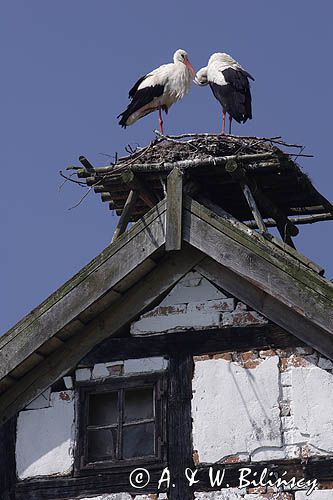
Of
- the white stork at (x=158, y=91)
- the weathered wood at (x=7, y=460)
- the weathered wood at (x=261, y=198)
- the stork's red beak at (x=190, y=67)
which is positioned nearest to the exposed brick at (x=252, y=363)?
the weathered wood at (x=7, y=460)

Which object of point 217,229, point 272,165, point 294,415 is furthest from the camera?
point 272,165

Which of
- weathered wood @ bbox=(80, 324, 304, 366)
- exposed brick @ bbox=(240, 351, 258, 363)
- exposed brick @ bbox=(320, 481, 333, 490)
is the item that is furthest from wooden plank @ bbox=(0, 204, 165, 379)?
exposed brick @ bbox=(320, 481, 333, 490)

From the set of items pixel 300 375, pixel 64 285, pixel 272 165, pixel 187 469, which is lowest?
pixel 187 469

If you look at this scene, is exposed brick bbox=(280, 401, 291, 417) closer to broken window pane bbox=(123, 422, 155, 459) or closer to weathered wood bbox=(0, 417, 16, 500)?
broken window pane bbox=(123, 422, 155, 459)

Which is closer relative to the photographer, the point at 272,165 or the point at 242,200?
the point at 272,165

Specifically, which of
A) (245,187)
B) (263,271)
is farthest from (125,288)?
(245,187)

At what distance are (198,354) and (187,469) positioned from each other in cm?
88

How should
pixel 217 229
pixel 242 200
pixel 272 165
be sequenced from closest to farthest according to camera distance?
pixel 217 229 < pixel 272 165 < pixel 242 200

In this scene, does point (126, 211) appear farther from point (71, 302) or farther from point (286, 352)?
point (286, 352)

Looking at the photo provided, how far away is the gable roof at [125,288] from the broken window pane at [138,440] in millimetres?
706

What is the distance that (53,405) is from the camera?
1041 cm

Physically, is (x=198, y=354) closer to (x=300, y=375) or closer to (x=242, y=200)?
(x=300, y=375)

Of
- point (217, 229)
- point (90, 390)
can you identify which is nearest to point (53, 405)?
point (90, 390)

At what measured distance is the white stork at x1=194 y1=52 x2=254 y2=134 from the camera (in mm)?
15723
